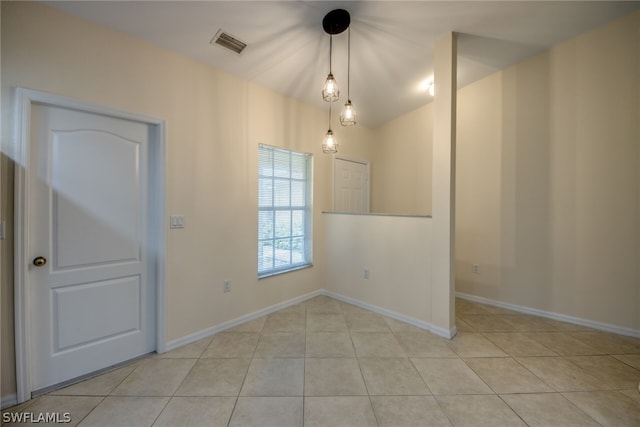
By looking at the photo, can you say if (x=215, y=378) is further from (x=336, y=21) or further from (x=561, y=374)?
(x=336, y=21)

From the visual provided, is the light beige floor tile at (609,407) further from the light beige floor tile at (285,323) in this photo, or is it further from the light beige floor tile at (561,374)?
the light beige floor tile at (285,323)

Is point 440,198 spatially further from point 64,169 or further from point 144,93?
point 64,169

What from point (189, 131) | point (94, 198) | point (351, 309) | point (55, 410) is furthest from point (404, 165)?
point (55, 410)

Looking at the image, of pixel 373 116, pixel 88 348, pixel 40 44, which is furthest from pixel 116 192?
pixel 373 116

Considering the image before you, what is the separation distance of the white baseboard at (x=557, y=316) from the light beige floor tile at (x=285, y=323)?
7.93 feet

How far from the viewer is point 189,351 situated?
226 centimetres

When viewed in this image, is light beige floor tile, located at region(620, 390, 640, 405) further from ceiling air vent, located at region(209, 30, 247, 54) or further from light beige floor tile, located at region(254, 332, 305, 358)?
ceiling air vent, located at region(209, 30, 247, 54)

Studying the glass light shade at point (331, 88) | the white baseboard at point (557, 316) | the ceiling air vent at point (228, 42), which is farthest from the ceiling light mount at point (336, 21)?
the white baseboard at point (557, 316)

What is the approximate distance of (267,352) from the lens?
224cm

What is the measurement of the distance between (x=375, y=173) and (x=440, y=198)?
232cm

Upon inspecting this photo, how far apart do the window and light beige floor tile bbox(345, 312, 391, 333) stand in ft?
3.27

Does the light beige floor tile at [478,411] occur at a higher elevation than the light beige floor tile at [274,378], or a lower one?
higher

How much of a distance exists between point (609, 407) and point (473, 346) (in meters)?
0.85

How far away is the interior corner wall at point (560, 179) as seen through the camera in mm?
2490
